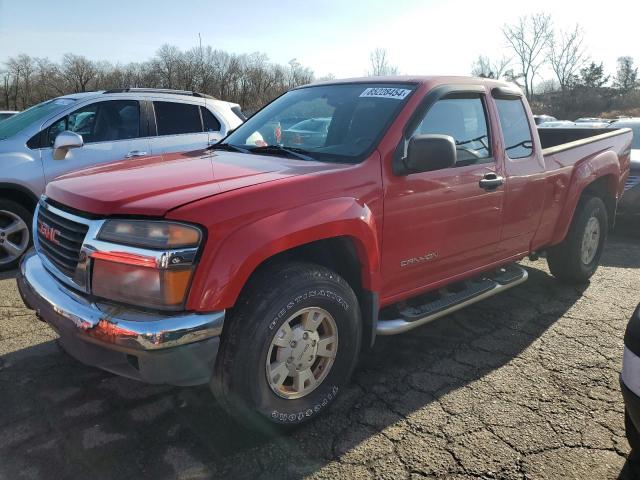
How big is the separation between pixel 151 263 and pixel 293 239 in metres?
0.66

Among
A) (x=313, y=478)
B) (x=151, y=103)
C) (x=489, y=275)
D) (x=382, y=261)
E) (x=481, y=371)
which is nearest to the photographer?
(x=313, y=478)

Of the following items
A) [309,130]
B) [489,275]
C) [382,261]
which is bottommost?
[489,275]

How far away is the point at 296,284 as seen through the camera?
2500 millimetres

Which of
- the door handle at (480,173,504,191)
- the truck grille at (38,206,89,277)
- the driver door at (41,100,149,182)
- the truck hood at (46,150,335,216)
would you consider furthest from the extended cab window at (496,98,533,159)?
the driver door at (41,100,149,182)

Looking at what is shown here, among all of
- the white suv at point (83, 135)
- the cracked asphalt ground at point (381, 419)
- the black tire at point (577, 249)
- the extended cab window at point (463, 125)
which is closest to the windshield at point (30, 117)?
the white suv at point (83, 135)

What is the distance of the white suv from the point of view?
5.19 m

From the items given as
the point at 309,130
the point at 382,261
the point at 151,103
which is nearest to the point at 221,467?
the point at 382,261

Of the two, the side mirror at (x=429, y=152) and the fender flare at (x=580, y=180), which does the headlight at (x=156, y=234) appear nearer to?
the side mirror at (x=429, y=152)

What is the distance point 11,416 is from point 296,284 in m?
1.73

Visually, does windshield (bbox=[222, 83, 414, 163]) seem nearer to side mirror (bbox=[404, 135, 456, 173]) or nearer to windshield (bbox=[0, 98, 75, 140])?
side mirror (bbox=[404, 135, 456, 173])

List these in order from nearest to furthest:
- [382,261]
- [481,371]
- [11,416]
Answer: [11,416], [382,261], [481,371]

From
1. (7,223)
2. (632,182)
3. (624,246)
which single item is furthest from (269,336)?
(632,182)

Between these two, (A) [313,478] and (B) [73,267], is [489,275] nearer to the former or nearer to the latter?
(A) [313,478]

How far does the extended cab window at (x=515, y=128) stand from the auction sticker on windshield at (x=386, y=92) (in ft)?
3.50
